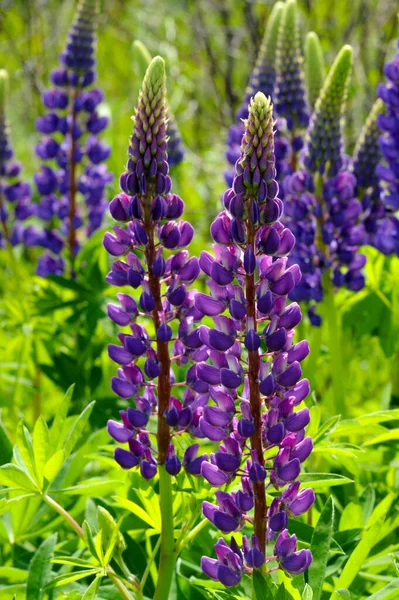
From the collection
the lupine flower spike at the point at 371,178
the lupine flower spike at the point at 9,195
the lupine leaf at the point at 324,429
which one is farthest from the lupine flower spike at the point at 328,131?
the lupine flower spike at the point at 9,195

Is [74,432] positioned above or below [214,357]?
below

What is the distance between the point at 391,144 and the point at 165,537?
4.95 feet

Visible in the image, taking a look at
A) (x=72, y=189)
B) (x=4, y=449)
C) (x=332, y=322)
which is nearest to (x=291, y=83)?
(x=332, y=322)

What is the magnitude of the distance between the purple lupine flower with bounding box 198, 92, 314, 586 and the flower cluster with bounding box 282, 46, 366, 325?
1.07 meters

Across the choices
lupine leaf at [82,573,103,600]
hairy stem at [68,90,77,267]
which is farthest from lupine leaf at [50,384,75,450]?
hairy stem at [68,90,77,267]

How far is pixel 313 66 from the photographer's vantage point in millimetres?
2941

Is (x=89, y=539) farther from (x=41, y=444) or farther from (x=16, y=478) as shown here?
(x=41, y=444)

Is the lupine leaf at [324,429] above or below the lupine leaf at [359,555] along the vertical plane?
above

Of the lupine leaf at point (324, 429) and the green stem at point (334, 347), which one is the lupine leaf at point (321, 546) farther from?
the green stem at point (334, 347)

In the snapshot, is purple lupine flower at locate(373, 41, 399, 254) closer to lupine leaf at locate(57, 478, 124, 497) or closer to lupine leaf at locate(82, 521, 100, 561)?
lupine leaf at locate(57, 478, 124, 497)

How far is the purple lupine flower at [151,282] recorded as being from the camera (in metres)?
1.55

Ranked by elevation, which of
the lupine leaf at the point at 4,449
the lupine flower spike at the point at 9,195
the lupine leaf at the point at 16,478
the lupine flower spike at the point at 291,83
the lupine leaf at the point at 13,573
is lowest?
the lupine leaf at the point at 13,573

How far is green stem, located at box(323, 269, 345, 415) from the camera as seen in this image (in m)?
2.49

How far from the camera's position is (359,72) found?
4508mm
